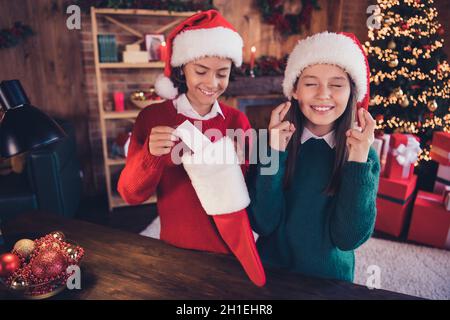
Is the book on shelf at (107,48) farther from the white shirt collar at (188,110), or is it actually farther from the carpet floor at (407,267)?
the carpet floor at (407,267)

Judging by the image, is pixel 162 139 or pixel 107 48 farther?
pixel 107 48

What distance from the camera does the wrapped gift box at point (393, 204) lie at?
2.83 meters

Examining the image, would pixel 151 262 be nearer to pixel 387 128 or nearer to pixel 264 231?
pixel 264 231

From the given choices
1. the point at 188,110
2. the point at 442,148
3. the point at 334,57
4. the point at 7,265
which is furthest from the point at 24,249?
the point at 442,148

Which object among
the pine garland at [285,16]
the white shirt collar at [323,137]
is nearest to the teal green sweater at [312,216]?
the white shirt collar at [323,137]

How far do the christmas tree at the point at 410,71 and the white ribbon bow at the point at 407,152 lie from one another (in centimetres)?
48

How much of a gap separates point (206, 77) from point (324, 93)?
0.43 metres

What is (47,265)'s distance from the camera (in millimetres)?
936

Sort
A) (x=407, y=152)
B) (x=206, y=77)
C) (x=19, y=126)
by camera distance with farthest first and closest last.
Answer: (x=407, y=152) < (x=206, y=77) < (x=19, y=126)

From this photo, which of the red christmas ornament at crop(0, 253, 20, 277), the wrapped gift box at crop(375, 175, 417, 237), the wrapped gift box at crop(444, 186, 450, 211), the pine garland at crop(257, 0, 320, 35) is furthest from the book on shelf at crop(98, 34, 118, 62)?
the wrapped gift box at crop(444, 186, 450, 211)

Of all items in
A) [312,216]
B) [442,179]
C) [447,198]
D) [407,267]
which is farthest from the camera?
[442,179]

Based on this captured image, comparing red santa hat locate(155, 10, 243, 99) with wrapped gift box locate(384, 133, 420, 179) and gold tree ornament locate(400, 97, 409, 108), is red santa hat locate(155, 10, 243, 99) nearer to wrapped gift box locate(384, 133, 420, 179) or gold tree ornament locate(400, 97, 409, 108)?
wrapped gift box locate(384, 133, 420, 179)

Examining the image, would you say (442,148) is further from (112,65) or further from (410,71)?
(112,65)
